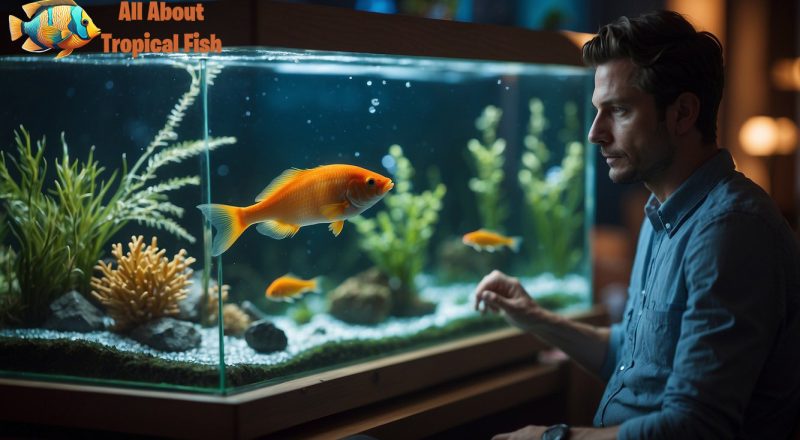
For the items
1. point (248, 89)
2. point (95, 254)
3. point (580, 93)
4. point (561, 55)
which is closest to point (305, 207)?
point (248, 89)

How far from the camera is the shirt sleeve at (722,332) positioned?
167 cm

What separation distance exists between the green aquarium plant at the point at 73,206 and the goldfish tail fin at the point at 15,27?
0.91ft

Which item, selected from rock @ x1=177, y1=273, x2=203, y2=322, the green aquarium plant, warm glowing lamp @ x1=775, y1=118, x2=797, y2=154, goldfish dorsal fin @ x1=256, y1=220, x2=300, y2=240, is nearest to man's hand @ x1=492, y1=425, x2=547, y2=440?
goldfish dorsal fin @ x1=256, y1=220, x2=300, y2=240

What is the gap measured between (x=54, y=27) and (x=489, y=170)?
6.61 ft

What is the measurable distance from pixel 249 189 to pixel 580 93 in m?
1.88

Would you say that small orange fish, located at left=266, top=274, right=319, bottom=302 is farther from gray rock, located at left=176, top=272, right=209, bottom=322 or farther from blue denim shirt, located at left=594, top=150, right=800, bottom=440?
blue denim shirt, located at left=594, top=150, right=800, bottom=440

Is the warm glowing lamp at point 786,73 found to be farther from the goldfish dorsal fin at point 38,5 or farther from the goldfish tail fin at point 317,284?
the goldfish dorsal fin at point 38,5

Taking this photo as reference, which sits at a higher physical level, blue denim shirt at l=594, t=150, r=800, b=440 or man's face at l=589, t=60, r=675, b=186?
man's face at l=589, t=60, r=675, b=186

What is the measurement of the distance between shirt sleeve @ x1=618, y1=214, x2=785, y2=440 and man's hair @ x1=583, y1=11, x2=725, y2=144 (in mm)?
352

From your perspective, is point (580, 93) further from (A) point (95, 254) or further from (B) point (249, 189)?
(A) point (95, 254)

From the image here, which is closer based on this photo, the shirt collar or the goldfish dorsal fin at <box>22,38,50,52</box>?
the shirt collar

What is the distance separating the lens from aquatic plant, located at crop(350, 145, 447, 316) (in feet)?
10.8

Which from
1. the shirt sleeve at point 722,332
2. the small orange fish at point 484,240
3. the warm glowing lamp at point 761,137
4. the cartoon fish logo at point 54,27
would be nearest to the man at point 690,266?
the shirt sleeve at point 722,332

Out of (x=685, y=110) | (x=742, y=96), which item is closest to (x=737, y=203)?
(x=685, y=110)
